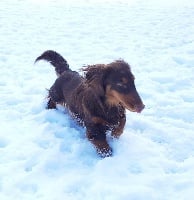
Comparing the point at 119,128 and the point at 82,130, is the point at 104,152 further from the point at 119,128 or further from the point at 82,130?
the point at 82,130

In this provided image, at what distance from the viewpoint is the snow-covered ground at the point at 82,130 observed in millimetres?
3533

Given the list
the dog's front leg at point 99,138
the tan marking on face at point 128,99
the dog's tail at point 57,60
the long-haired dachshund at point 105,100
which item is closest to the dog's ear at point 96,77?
the long-haired dachshund at point 105,100

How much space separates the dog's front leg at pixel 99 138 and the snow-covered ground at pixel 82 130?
0.09 metres

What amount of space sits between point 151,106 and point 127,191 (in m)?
1.90

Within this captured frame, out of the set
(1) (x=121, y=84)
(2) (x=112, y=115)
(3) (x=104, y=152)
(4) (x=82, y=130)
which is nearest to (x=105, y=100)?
(2) (x=112, y=115)

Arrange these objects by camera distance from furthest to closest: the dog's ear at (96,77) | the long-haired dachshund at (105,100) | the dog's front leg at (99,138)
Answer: the dog's ear at (96,77)
the dog's front leg at (99,138)
the long-haired dachshund at (105,100)

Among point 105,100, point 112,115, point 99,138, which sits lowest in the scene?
point 99,138

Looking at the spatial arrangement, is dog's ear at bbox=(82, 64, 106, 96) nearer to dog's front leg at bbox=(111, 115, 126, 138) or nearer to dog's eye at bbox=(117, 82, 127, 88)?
dog's eye at bbox=(117, 82, 127, 88)

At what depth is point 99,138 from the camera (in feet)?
13.4

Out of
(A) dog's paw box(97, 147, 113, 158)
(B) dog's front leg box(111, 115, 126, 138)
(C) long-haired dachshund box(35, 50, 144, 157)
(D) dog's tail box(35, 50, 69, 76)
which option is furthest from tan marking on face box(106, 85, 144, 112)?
(D) dog's tail box(35, 50, 69, 76)

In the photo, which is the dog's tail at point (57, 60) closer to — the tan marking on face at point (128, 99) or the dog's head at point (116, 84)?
the dog's head at point (116, 84)

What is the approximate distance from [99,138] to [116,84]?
0.56m

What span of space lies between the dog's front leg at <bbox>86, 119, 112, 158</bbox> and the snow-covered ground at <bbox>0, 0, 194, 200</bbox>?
9cm

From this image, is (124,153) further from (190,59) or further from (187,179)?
(190,59)
